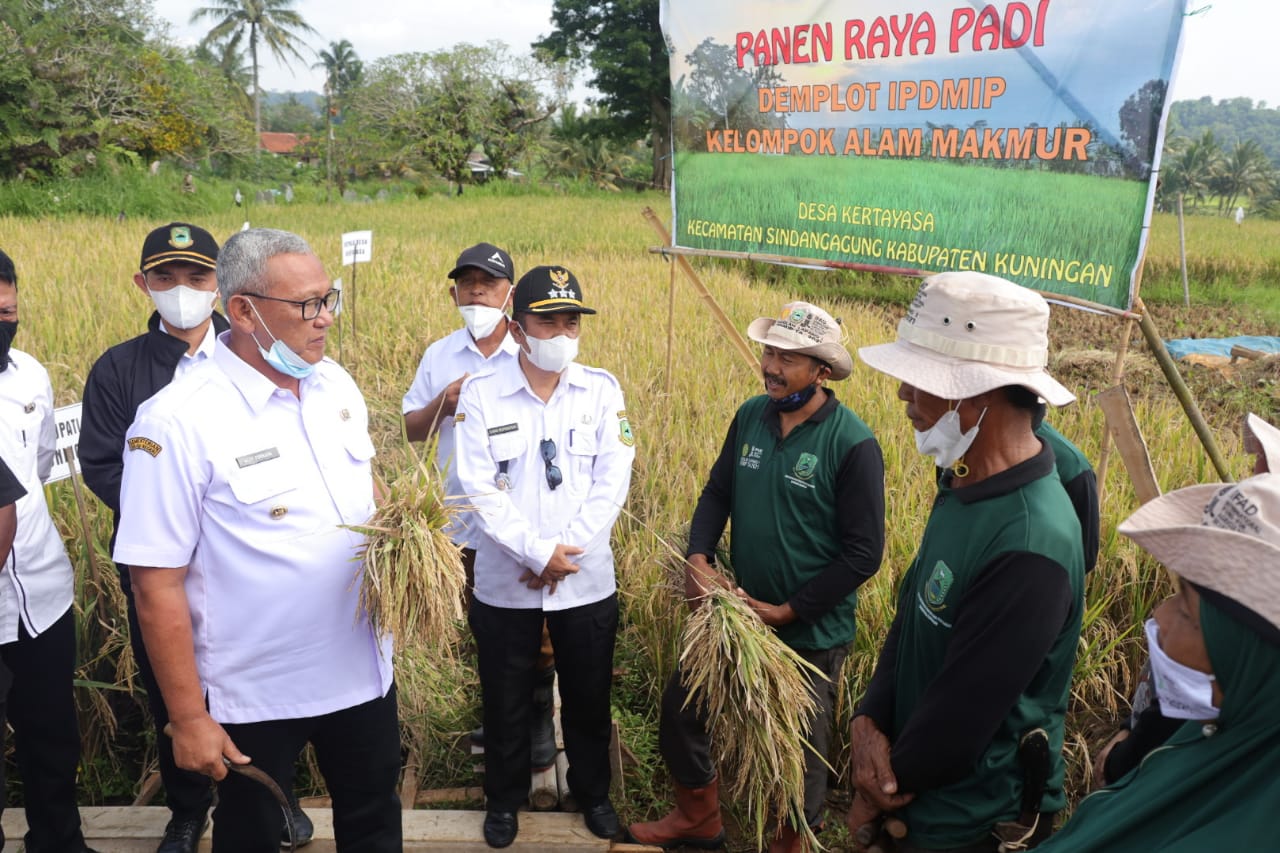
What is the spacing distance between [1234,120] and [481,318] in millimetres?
109072

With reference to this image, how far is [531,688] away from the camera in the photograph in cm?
293

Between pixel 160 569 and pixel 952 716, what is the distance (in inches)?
69.2

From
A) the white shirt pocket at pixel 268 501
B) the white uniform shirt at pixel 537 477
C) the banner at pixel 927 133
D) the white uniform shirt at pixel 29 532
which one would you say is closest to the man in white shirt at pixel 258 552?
the white shirt pocket at pixel 268 501

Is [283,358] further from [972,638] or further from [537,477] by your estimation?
[972,638]

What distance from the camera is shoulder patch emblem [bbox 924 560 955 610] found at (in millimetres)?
1821

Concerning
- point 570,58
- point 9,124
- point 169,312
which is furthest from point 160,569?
point 570,58

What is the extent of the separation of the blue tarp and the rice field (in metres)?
1.92

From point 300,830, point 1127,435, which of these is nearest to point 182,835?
point 300,830

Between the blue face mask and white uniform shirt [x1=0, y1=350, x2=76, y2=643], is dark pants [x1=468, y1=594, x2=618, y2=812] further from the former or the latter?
white uniform shirt [x1=0, y1=350, x2=76, y2=643]

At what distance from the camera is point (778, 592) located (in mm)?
2689

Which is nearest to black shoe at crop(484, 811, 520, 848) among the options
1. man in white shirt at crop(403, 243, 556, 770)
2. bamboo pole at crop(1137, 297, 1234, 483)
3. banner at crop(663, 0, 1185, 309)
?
man in white shirt at crop(403, 243, 556, 770)

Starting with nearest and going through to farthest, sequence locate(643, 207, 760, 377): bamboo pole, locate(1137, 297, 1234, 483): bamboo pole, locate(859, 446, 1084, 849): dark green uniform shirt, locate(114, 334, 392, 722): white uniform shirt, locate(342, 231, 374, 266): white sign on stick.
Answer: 1. locate(859, 446, 1084, 849): dark green uniform shirt
2. locate(114, 334, 392, 722): white uniform shirt
3. locate(1137, 297, 1234, 483): bamboo pole
4. locate(643, 207, 760, 377): bamboo pole
5. locate(342, 231, 374, 266): white sign on stick

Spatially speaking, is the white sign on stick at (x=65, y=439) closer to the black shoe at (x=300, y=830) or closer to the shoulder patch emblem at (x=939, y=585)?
the black shoe at (x=300, y=830)

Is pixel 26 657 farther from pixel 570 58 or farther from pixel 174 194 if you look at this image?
pixel 570 58
